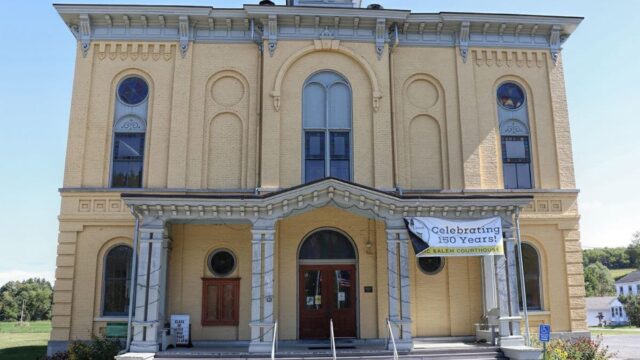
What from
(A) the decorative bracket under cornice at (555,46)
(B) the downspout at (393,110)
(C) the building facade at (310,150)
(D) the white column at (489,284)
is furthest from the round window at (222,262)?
(A) the decorative bracket under cornice at (555,46)

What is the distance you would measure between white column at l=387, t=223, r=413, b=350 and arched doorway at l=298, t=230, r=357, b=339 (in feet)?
9.23

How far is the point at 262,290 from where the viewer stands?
15.8 metres

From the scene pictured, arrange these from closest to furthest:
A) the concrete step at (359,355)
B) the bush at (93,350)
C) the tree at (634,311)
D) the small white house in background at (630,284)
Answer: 1. the concrete step at (359,355)
2. the bush at (93,350)
3. the tree at (634,311)
4. the small white house in background at (630,284)

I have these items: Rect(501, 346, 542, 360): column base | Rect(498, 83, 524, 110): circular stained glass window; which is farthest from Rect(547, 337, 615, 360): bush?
Rect(498, 83, 524, 110): circular stained glass window

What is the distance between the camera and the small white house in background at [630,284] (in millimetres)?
95625

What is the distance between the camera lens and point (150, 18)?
19.7m

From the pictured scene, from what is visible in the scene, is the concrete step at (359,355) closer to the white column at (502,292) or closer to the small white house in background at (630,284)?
the white column at (502,292)

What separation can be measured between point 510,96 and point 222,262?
1197 cm

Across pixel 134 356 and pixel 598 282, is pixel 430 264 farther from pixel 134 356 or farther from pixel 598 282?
pixel 598 282

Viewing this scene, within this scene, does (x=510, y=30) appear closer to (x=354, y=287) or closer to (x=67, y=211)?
(x=354, y=287)

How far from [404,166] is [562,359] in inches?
306

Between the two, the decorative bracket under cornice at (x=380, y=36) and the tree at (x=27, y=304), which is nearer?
the decorative bracket under cornice at (x=380, y=36)

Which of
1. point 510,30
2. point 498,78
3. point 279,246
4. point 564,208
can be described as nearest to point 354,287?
point 279,246

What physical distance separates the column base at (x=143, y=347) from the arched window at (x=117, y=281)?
3.39 metres
